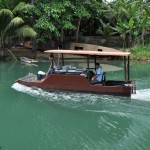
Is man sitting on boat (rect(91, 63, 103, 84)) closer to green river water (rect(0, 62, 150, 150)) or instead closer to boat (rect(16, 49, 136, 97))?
boat (rect(16, 49, 136, 97))

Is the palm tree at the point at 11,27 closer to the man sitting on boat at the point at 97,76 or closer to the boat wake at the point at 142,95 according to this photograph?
the man sitting on boat at the point at 97,76

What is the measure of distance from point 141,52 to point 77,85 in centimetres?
1501

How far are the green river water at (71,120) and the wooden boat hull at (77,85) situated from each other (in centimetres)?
21

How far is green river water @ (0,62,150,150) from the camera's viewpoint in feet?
29.6

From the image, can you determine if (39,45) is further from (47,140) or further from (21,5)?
(47,140)

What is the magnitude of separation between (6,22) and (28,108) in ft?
47.7

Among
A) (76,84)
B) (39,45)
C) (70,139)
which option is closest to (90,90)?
(76,84)

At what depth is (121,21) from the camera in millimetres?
29766

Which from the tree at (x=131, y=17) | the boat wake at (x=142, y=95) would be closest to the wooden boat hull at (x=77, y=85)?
the boat wake at (x=142, y=95)

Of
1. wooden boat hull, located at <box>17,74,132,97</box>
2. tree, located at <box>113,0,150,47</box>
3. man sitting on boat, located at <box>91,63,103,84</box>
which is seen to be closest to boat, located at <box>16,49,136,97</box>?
wooden boat hull, located at <box>17,74,132,97</box>

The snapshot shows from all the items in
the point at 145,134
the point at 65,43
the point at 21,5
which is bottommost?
the point at 145,134

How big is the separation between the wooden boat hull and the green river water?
0.21m

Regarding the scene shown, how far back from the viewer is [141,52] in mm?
28172

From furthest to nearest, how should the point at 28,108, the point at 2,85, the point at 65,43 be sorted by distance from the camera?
the point at 65,43 → the point at 2,85 → the point at 28,108
